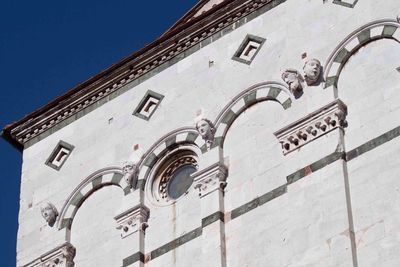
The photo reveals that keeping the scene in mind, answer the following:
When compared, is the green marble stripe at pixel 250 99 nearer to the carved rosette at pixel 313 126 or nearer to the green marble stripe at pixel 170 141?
the carved rosette at pixel 313 126

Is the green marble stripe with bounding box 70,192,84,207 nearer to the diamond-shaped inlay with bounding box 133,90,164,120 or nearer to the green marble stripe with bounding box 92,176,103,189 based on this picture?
the green marble stripe with bounding box 92,176,103,189

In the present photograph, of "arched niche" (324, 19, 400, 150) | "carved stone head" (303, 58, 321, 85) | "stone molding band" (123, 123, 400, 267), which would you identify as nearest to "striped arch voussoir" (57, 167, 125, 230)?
"stone molding band" (123, 123, 400, 267)

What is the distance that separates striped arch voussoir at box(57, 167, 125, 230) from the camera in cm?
2059

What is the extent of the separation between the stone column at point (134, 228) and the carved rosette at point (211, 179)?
788 mm

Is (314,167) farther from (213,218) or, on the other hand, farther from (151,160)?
(151,160)

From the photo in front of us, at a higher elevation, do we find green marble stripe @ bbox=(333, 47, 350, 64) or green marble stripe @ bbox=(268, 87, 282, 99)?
green marble stripe @ bbox=(333, 47, 350, 64)

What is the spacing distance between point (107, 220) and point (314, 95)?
3.05m

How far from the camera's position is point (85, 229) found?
20.4m

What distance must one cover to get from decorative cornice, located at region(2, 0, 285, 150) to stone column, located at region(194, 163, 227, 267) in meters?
2.22

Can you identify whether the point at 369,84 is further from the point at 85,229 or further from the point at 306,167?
the point at 85,229

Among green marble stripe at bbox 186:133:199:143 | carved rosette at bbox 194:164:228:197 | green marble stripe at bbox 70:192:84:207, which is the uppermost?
green marble stripe at bbox 186:133:199:143

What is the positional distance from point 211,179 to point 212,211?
0.52 m

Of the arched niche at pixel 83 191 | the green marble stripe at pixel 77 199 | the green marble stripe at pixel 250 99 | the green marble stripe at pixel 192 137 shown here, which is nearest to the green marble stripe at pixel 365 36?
the green marble stripe at pixel 250 99

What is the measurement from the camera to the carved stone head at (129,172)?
66.4 ft
